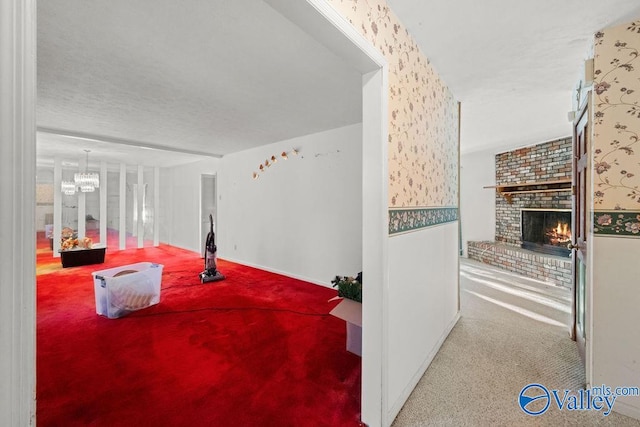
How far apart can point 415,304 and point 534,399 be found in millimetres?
927

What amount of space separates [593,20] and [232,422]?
320 cm

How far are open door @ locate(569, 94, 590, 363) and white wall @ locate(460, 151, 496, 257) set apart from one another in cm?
335

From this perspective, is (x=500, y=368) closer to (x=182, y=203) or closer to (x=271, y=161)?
(x=271, y=161)

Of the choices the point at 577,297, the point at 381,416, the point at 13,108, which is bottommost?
the point at 381,416

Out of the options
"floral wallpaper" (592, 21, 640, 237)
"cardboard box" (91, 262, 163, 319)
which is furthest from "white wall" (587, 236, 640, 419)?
"cardboard box" (91, 262, 163, 319)

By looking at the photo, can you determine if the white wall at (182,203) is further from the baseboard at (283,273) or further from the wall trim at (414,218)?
the wall trim at (414,218)

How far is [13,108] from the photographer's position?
16.4 inches

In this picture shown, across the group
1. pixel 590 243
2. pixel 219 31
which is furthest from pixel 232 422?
pixel 590 243

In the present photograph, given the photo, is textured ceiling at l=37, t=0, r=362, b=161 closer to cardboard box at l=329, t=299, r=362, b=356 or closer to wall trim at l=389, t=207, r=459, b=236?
wall trim at l=389, t=207, r=459, b=236

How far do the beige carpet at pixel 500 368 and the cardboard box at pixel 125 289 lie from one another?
2882 mm

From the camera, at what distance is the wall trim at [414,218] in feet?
4.99

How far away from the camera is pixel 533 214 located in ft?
15.9

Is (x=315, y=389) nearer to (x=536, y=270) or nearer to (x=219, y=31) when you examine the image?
(x=219, y=31)

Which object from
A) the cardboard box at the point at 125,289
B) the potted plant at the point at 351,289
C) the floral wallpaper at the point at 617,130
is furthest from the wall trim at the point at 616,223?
the cardboard box at the point at 125,289
